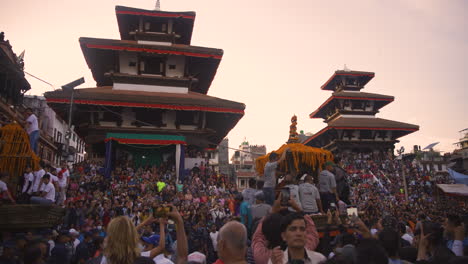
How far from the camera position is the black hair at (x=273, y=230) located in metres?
3.43

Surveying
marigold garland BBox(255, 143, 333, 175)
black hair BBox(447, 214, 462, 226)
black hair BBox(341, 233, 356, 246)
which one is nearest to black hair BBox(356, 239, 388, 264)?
black hair BBox(341, 233, 356, 246)

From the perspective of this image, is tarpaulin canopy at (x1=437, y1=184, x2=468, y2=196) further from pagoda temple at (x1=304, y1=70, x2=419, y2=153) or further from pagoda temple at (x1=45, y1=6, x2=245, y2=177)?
pagoda temple at (x1=304, y1=70, x2=419, y2=153)

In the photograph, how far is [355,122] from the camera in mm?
34344

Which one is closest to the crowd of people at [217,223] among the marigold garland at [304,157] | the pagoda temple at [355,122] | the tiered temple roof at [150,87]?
the marigold garland at [304,157]

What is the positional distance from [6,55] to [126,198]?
1624cm

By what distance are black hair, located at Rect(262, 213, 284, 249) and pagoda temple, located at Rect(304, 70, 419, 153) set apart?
102ft

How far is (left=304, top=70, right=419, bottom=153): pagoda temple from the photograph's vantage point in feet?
111

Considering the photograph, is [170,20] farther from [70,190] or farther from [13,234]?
[13,234]

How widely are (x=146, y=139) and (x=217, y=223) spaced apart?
8.41m

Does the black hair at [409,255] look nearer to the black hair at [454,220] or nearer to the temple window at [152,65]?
the black hair at [454,220]

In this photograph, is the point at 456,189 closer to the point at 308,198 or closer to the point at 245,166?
the point at 308,198

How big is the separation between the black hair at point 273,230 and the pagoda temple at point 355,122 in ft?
102

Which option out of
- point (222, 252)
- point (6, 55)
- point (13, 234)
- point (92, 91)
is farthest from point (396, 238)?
point (6, 55)

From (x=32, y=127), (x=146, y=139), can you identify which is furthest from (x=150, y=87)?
(x=32, y=127)
